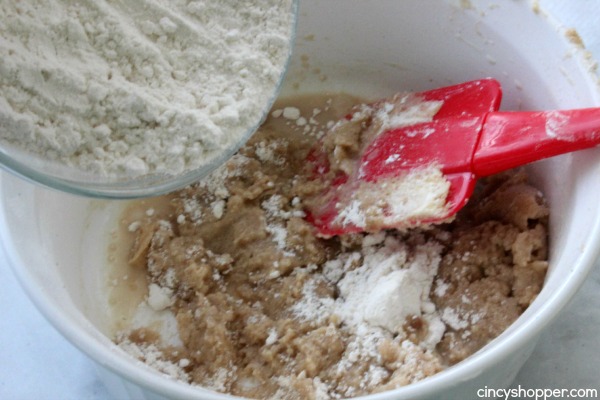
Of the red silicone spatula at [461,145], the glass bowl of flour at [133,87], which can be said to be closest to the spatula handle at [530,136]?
the red silicone spatula at [461,145]

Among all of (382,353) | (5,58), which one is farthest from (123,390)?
(5,58)

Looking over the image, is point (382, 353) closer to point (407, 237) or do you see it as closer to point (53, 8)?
point (407, 237)

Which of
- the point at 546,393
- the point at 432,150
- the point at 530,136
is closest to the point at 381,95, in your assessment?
the point at 432,150

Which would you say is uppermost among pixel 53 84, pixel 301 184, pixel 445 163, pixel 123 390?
pixel 53 84

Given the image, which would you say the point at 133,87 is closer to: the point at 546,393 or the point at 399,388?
the point at 399,388

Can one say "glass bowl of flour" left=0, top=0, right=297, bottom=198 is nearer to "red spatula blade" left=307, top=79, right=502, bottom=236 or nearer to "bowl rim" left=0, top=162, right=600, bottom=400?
"bowl rim" left=0, top=162, right=600, bottom=400
